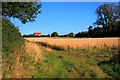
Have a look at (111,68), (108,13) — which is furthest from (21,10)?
(108,13)

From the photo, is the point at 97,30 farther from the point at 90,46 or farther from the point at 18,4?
the point at 18,4

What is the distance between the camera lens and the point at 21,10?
26.3 m

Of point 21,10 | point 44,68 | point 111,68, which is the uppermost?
point 21,10

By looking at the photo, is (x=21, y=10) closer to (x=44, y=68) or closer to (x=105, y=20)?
(x=44, y=68)

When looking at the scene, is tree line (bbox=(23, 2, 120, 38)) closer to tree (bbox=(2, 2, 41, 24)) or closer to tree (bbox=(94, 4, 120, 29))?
tree (bbox=(94, 4, 120, 29))

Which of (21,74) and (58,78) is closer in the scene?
(21,74)

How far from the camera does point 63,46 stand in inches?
1275

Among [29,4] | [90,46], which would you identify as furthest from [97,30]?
[29,4]

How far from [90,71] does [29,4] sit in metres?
10.8

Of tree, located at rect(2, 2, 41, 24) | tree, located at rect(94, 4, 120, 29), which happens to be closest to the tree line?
tree, located at rect(94, 4, 120, 29)

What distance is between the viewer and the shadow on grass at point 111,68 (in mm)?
18391

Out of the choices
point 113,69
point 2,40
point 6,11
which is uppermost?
point 6,11

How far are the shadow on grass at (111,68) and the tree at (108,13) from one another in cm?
7281

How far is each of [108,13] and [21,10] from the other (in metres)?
70.9
